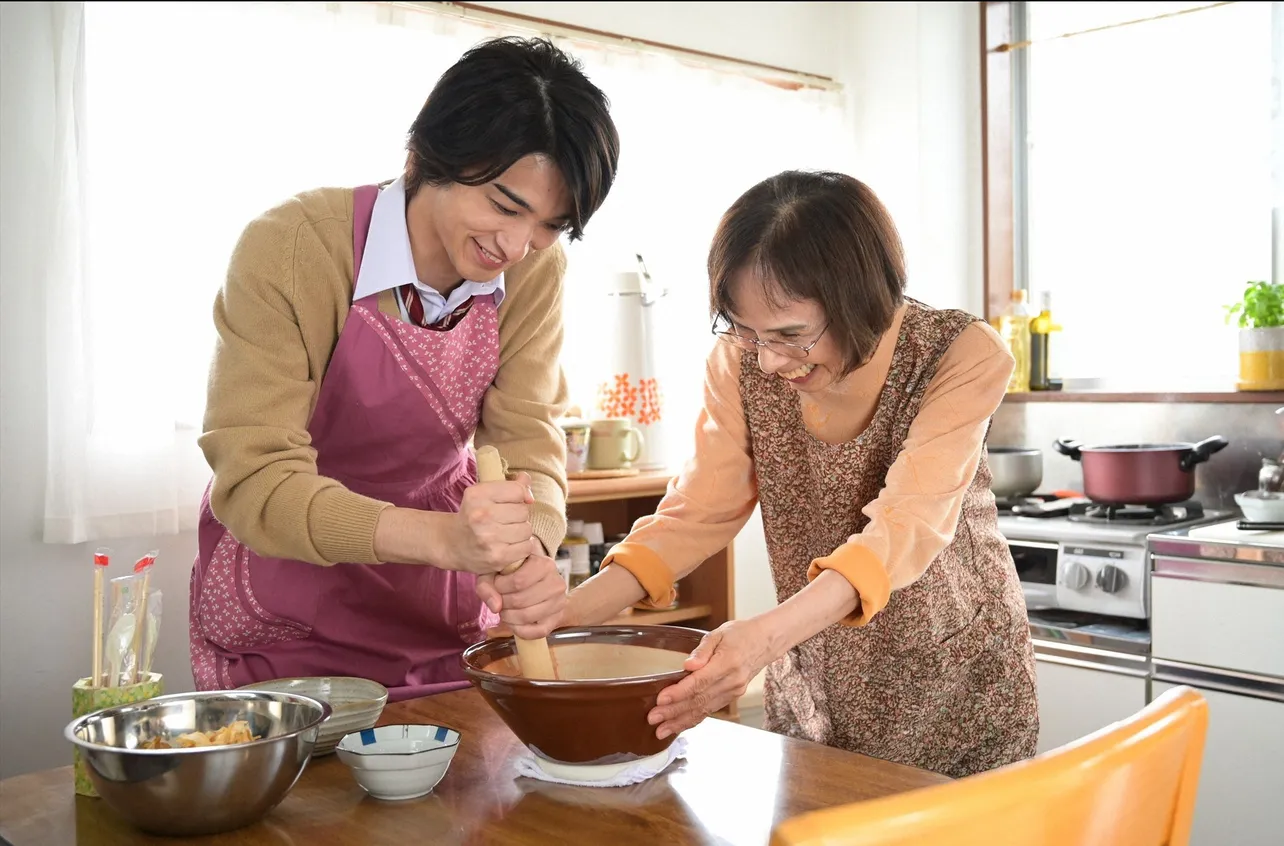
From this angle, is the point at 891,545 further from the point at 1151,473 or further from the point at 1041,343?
the point at 1041,343

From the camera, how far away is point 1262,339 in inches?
126

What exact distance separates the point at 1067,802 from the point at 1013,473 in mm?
2724

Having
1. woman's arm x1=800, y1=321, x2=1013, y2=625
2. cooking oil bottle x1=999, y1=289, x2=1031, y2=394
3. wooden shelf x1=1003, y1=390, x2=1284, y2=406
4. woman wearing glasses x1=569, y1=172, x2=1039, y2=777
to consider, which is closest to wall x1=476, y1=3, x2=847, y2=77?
cooking oil bottle x1=999, y1=289, x2=1031, y2=394

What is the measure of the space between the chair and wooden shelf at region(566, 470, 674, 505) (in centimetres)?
206

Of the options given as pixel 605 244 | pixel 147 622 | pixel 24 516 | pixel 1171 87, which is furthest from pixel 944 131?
pixel 147 622

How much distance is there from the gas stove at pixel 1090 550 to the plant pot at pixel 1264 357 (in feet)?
1.20

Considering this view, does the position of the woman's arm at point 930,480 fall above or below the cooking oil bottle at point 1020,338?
below

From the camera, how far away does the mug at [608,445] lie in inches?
124

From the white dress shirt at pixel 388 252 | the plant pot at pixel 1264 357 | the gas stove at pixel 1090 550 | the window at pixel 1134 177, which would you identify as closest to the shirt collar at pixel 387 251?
the white dress shirt at pixel 388 252

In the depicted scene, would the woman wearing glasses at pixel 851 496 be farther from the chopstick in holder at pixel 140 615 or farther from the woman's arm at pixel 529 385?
the chopstick in holder at pixel 140 615

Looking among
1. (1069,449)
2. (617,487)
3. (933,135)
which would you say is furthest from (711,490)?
(933,135)

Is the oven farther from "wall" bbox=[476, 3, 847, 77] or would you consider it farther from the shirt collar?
the shirt collar

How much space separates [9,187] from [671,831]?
2.09 meters

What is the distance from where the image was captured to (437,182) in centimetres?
150
